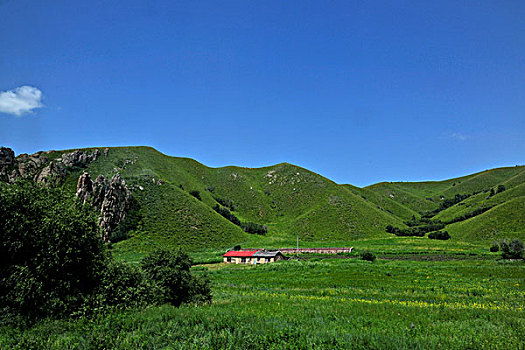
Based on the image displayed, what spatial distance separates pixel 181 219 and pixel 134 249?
56.8ft

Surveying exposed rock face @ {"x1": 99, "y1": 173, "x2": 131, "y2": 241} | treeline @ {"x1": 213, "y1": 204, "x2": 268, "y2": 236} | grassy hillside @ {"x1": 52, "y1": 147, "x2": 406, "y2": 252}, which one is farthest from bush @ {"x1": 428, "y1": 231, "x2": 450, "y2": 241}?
exposed rock face @ {"x1": 99, "y1": 173, "x2": 131, "y2": 241}

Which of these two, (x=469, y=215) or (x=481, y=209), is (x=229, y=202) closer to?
(x=469, y=215)

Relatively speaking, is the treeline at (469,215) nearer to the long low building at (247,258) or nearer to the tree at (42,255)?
the long low building at (247,258)

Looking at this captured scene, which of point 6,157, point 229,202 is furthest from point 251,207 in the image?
point 6,157

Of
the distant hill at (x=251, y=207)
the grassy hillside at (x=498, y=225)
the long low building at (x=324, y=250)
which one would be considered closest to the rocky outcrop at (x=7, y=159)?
the distant hill at (x=251, y=207)

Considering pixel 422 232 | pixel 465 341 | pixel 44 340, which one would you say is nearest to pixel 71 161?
pixel 44 340

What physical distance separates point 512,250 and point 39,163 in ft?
407

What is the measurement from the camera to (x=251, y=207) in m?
125

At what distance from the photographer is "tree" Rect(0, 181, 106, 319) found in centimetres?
1084

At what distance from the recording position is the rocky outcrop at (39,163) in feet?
256

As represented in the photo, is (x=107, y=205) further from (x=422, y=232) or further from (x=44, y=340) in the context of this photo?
(x=422, y=232)

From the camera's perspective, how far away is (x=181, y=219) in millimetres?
78312

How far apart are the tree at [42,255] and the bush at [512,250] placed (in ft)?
207

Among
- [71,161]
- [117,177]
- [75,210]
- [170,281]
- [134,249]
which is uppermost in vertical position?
[71,161]
